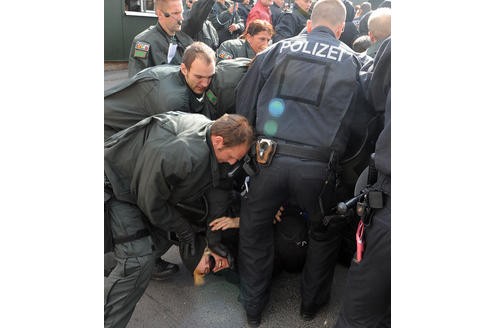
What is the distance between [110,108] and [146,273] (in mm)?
1197

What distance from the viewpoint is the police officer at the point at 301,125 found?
2.28 m

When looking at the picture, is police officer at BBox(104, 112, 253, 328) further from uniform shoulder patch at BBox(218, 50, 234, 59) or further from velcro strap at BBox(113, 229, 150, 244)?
uniform shoulder patch at BBox(218, 50, 234, 59)

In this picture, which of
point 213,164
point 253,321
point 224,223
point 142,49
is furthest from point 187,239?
point 142,49

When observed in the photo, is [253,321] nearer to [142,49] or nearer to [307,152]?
[307,152]

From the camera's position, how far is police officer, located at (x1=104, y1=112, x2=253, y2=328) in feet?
6.88

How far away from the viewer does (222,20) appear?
6352 millimetres

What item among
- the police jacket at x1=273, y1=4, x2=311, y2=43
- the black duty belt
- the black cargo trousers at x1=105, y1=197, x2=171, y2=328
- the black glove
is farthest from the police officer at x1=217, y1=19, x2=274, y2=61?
the black cargo trousers at x1=105, y1=197, x2=171, y2=328

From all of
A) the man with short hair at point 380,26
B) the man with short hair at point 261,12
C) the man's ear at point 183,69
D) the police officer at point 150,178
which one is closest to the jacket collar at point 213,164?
the police officer at point 150,178

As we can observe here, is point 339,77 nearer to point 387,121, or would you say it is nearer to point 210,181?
point 387,121

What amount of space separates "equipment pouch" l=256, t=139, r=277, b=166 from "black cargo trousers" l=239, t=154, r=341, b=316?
1.4 inches

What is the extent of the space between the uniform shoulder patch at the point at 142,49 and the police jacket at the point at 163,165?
147 centimetres

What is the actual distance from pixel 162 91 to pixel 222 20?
4052 mm

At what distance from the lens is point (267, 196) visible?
2.37 metres

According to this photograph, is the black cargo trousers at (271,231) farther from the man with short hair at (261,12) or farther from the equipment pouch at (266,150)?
the man with short hair at (261,12)
